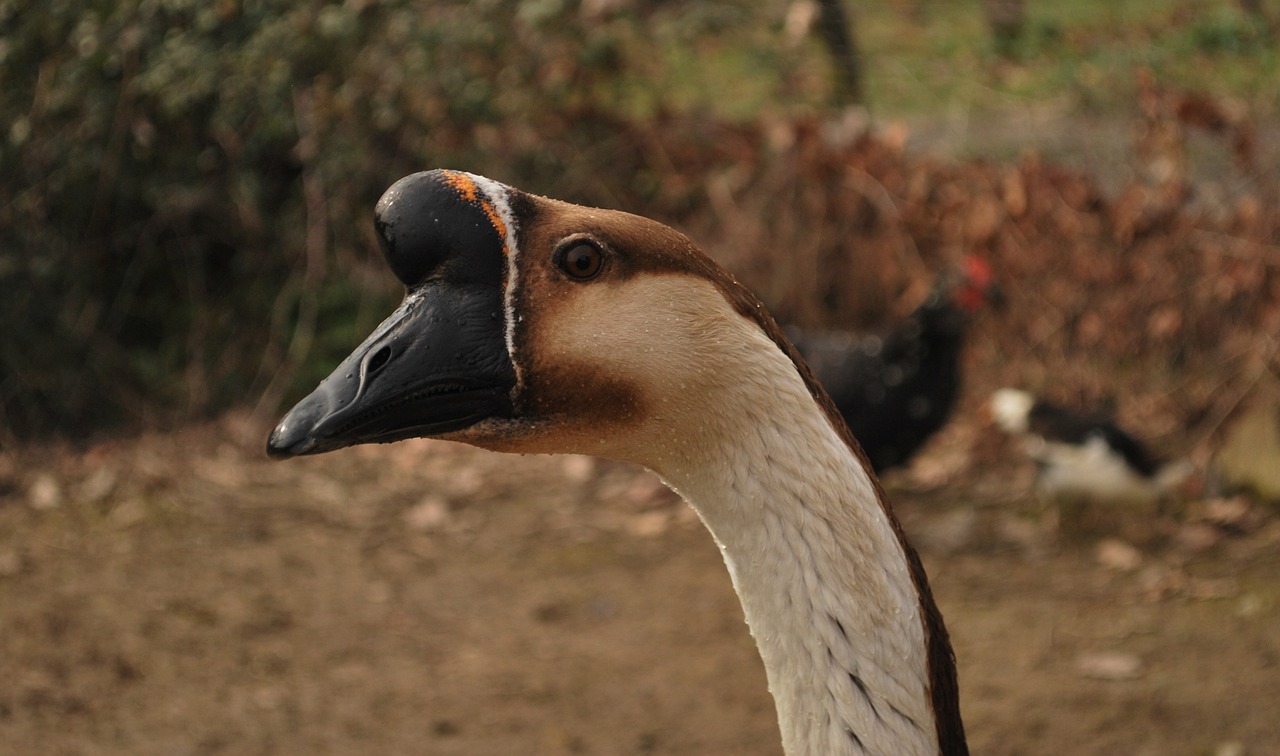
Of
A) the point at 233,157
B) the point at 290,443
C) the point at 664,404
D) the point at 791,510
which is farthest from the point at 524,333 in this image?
the point at 233,157

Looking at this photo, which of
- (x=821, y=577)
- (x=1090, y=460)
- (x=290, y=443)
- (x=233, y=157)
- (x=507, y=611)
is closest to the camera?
(x=290, y=443)

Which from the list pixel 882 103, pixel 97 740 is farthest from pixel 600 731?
pixel 882 103

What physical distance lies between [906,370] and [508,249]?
4371mm

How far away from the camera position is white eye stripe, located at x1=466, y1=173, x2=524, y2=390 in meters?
1.73

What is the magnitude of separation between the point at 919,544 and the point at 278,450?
171 inches

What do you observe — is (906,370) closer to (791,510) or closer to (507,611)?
(507,611)

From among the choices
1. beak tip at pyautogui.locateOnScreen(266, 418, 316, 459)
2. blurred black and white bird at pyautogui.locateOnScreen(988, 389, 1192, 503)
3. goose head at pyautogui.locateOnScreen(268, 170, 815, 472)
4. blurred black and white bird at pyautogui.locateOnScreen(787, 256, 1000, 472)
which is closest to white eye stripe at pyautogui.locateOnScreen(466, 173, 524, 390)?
goose head at pyautogui.locateOnScreen(268, 170, 815, 472)

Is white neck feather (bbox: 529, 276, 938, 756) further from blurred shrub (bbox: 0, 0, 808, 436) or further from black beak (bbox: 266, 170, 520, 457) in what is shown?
blurred shrub (bbox: 0, 0, 808, 436)

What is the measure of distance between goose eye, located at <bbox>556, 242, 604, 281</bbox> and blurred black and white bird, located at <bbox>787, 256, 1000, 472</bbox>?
412 centimetres

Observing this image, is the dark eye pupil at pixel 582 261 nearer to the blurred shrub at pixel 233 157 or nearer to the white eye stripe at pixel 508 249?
the white eye stripe at pixel 508 249

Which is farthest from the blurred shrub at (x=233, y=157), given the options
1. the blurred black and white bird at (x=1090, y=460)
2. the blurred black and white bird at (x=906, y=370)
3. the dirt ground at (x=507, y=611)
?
the blurred black and white bird at (x=1090, y=460)

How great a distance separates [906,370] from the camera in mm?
5848

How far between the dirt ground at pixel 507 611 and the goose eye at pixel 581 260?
272 centimetres

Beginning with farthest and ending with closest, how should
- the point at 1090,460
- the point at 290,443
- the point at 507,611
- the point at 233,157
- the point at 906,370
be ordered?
the point at 233,157
the point at 906,370
the point at 1090,460
the point at 507,611
the point at 290,443
